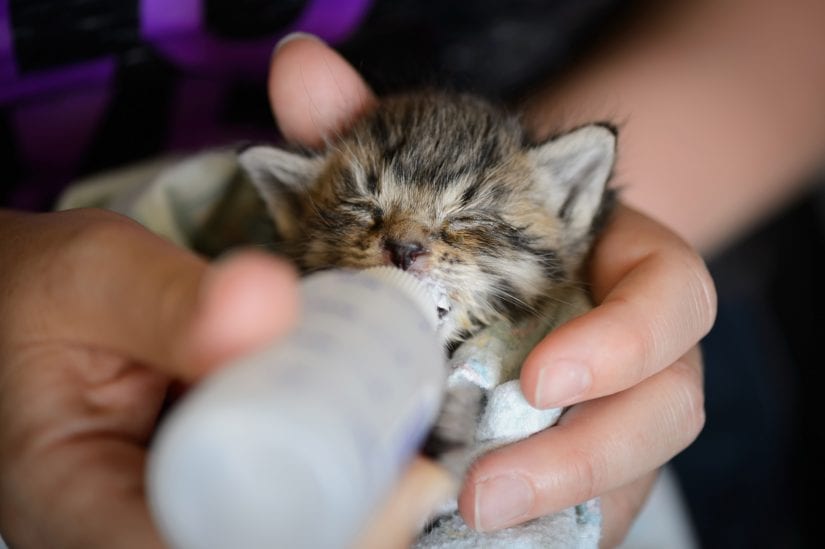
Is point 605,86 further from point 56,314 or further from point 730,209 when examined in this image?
point 56,314

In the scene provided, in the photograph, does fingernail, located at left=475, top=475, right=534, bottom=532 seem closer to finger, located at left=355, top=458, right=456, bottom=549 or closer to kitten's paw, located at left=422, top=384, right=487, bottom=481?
kitten's paw, located at left=422, top=384, right=487, bottom=481

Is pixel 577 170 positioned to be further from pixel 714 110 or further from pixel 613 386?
pixel 714 110

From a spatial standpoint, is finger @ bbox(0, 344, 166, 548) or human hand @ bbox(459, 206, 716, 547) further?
human hand @ bbox(459, 206, 716, 547)

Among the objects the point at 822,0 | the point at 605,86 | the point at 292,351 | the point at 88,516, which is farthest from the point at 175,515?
the point at 822,0

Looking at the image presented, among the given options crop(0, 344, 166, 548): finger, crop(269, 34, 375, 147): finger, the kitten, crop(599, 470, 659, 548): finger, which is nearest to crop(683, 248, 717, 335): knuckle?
the kitten

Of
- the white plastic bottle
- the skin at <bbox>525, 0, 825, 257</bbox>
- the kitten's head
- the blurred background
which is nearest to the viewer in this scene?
the white plastic bottle

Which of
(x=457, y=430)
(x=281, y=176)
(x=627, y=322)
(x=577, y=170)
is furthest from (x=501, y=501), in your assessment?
(x=281, y=176)

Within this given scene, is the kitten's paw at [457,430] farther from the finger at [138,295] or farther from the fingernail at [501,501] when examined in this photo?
the finger at [138,295]

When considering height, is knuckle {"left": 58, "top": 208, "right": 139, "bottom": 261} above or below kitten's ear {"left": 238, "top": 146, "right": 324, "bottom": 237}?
above
